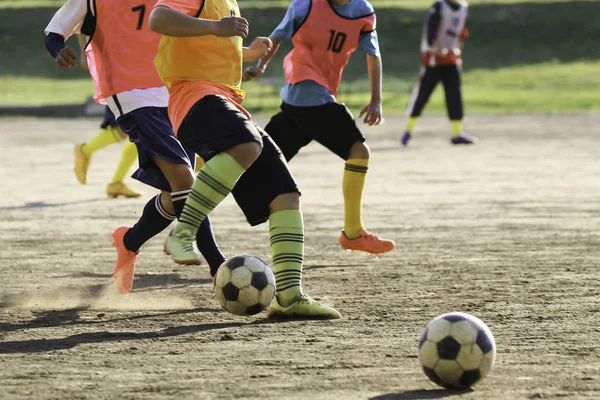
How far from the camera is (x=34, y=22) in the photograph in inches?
1695

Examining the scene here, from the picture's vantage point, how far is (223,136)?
5895 millimetres

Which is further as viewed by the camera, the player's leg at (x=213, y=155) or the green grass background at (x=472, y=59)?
the green grass background at (x=472, y=59)

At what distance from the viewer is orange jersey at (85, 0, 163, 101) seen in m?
7.11

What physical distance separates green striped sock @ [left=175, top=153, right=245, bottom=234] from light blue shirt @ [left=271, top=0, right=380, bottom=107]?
254 centimetres

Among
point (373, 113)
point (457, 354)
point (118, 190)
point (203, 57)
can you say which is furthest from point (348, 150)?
point (118, 190)

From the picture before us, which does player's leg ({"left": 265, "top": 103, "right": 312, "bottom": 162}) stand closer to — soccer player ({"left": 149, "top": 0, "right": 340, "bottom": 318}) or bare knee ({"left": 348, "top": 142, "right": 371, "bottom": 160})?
bare knee ({"left": 348, "top": 142, "right": 371, "bottom": 160})

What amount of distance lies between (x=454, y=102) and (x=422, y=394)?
48.3ft

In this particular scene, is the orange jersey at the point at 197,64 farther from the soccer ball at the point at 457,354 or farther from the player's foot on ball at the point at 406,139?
the player's foot on ball at the point at 406,139

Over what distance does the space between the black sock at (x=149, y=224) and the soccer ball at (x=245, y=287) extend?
3.16 ft

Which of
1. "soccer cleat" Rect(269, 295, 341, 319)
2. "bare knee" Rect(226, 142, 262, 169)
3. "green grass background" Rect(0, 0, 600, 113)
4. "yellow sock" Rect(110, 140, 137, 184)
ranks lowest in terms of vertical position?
"green grass background" Rect(0, 0, 600, 113)

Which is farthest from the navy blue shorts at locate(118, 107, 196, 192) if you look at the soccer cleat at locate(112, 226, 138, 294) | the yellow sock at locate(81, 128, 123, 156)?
the yellow sock at locate(81, 128, 123, 156)

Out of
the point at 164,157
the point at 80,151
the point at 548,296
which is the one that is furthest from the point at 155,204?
the point at 80,151

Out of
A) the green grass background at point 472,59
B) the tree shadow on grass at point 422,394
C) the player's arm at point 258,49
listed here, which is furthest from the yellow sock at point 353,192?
the green grass background at point 472,59

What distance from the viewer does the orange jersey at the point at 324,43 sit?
8336mm
